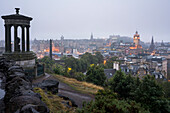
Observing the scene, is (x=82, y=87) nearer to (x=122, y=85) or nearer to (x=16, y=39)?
(x=122, y=85)

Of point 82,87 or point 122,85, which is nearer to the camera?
point 82,87

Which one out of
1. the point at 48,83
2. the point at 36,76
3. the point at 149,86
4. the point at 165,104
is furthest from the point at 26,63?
the point at 165,104

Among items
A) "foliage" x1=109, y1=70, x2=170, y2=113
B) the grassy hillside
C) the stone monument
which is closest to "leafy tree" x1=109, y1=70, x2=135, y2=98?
the grassy hillside

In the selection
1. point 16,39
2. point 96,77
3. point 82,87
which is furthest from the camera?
point 96,77

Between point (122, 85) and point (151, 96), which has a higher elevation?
point (151, 96)

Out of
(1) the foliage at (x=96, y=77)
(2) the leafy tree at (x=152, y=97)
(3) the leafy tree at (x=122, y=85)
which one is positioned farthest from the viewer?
(1) the foliage at (x=96, y=77)

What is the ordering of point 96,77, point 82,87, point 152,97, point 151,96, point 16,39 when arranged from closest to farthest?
point 152,97
point 151,96
point 16,39
point 82,87
point 96,77

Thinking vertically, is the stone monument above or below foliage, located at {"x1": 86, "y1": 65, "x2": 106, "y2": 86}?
above

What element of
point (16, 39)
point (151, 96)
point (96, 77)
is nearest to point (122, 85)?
point (151, 96)

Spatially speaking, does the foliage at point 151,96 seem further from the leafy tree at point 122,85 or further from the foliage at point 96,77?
the foliage at point 96,77

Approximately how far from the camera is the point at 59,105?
957 cm

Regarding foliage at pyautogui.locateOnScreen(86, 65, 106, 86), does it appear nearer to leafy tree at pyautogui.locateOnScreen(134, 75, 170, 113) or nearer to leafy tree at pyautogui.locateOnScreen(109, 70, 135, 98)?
leafy tree at pyautogui.locateOnScreen(109, 70, 135, 98)

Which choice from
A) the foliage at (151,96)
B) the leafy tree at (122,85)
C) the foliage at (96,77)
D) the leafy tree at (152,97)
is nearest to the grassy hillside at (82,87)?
the leafy tree at (122,85)

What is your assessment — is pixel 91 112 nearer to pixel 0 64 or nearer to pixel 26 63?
pixel 0 64
